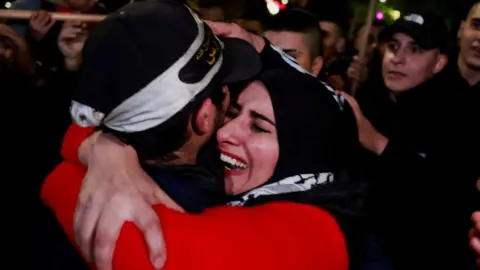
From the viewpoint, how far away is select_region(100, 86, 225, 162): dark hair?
4.82ft

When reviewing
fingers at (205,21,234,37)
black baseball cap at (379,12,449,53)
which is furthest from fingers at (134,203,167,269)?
black baseball cap at (379,12,449,53)

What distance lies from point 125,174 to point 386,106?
90.2 inches

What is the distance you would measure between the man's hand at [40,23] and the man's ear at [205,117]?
198 centimetres

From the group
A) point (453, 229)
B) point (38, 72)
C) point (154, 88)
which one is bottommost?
point (38, 72)

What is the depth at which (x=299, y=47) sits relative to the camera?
10.1 ft

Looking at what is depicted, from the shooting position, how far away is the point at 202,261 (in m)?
1.23

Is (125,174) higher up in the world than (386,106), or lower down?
higher up

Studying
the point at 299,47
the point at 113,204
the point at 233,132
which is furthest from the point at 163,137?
the point at 299,47

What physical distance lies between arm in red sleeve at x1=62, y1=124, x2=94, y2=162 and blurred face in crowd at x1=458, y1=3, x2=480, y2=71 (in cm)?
223

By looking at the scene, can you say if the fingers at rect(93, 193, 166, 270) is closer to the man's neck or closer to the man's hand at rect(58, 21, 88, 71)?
the man's hand at rect(58, 21, 88, 71)

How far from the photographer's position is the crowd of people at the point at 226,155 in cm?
133

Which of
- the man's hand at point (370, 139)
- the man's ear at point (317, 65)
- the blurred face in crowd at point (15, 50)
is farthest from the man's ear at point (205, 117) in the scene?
the blurred face in crowd at point (15, 50)

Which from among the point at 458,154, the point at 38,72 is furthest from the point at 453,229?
the point at 38,72

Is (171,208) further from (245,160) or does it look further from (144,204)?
(245,160)
